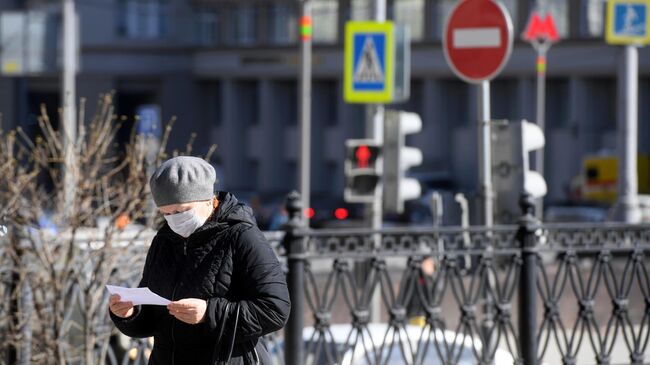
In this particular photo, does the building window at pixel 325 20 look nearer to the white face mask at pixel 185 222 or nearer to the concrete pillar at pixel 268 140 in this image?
the concrete pillar at pixel 268 140

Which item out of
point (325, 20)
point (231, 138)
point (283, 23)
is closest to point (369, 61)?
point (325, 20)

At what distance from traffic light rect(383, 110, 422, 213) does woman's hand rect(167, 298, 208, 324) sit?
835 cm

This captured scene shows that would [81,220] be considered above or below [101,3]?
below

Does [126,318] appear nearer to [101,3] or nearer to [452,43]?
[452,43]

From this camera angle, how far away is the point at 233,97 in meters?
53.7

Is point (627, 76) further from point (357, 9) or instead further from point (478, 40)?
point (357, 9)

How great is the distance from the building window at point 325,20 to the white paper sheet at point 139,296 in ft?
150

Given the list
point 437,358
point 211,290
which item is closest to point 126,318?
point 211,290

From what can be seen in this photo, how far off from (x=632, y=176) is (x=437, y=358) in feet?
19.1

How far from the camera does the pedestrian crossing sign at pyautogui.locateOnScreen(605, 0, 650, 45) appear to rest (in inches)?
513

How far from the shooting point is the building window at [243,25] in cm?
5303

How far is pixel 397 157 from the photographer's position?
43.0ft

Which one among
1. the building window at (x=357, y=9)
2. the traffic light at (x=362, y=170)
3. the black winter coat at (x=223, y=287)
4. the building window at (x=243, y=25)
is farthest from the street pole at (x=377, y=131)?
the building window at (x=243, y=25)

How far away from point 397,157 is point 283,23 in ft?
129
